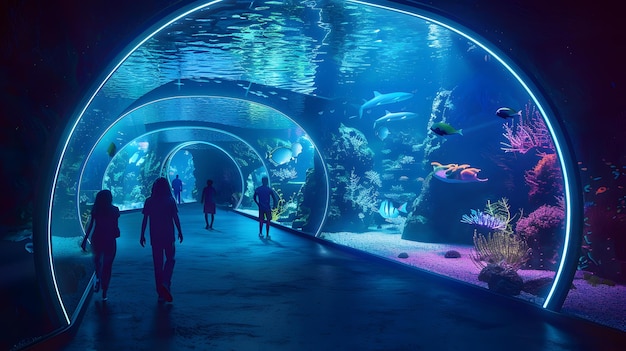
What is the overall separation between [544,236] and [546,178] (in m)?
2.13

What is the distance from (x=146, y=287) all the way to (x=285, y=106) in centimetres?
1036

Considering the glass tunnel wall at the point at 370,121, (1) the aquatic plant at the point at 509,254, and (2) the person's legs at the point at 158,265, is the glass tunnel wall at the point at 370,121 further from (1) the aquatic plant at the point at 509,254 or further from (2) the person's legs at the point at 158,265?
(2) the person's legs at the point at 158,265

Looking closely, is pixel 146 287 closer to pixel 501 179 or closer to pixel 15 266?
pixel 15 266

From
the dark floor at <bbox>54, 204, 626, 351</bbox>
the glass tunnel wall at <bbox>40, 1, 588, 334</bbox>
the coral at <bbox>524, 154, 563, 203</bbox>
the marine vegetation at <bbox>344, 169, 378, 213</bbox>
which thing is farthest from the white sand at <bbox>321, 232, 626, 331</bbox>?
the coral at <bbox>524, 154, 563, 203</bbox>

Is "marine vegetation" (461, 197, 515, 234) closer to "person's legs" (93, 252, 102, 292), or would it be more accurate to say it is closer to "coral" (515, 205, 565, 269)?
"coral" (515, 205, 565, 269)

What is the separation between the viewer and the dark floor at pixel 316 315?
5488mm

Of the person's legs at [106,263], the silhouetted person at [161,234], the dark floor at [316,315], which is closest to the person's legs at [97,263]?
the person's legs at [106,263]

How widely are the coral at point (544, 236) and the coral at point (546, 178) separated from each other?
1205mm

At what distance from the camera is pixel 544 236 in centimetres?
1074

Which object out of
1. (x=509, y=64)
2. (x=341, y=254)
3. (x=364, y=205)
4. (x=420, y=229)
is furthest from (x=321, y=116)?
(x=509, y=64)

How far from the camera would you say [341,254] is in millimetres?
13141

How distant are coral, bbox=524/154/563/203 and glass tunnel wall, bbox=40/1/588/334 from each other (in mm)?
34

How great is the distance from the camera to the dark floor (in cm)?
549

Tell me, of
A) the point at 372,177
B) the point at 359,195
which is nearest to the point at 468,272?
the point at 359,195
